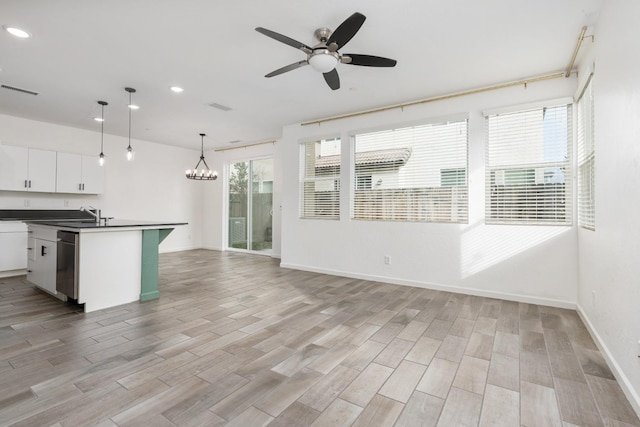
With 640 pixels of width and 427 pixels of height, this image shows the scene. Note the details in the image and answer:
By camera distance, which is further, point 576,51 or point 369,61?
point 576,51

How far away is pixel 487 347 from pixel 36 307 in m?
4.79

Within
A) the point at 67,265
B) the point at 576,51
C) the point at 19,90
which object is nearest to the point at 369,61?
the point at 576,51

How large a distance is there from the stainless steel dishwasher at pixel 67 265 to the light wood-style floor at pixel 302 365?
241mm

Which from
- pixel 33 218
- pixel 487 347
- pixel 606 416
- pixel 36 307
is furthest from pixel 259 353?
pixel 33 218

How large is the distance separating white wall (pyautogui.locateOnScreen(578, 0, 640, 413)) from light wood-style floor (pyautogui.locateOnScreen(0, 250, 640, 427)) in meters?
0.24

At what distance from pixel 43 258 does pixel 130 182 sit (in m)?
3.46

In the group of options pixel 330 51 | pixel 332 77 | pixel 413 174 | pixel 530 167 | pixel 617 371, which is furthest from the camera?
pixel 413 174

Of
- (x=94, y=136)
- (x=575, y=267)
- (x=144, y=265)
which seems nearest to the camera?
(x=575, y=267)

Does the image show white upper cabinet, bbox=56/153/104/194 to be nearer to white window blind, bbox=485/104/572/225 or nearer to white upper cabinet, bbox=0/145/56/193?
white upper cabinet, bbox=0/145/56/193

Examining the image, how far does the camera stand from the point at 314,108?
505 centimetres

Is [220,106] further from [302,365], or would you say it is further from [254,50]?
[302,365]

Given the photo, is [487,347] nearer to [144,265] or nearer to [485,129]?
[485,129]

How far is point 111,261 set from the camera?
359 centimetres

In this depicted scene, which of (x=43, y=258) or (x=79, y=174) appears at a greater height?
(x=79, y=174)
